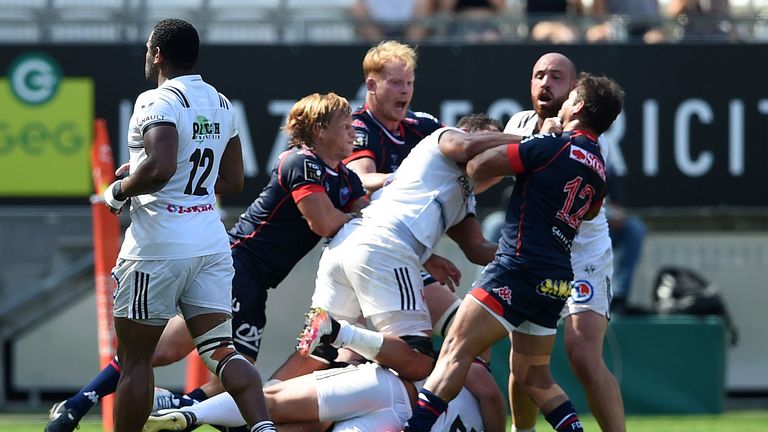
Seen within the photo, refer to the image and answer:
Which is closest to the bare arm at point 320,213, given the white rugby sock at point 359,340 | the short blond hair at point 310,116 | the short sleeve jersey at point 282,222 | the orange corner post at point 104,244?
the short sleeve jersey at point 282,222

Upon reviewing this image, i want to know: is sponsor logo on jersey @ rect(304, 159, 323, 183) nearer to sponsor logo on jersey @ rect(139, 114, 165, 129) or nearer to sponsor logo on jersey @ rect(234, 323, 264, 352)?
sponsor logo on jersey @ rect(234, 323, 264, 352)

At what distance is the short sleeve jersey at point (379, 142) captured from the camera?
A: 7.77 metres

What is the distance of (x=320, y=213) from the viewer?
7086mm

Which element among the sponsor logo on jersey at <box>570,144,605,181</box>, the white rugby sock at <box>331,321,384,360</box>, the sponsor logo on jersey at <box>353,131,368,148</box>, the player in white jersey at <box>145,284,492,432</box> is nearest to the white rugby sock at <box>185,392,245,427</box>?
the player in white jersey at <box>145,284,492,432</box>

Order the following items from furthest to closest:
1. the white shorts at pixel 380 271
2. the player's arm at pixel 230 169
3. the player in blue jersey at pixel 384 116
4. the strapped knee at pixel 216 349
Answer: the player in blue jersey at pixel 384 116 → the white shorts at pixel 380 271 → the player's arm at pixel 230 169 → the strapped knee at pixel 216 349

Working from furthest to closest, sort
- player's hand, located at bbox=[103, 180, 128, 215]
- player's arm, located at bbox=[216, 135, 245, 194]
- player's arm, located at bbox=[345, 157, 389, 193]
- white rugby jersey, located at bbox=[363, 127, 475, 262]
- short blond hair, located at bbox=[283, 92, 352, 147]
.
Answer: player's arm, located at bbox=[345, 157, 389, 193], short blond hair, located at bbox=[283, 92, 352, 147], white rugby jersey, located at bbox=[363, 127, 475, 262], player's arm, located at bbox=[216, 135, 245, 194], player's hand, located at bbox=[103, 180, 128, 215]

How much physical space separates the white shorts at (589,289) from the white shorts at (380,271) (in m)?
0.78

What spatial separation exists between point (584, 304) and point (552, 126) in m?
0.98

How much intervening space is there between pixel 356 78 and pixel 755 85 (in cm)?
349

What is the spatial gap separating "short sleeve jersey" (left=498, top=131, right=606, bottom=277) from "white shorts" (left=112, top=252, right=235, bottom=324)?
1435 millimetres

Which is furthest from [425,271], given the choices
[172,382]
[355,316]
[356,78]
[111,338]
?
[172,382]

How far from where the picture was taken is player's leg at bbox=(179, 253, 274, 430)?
20.4 feet

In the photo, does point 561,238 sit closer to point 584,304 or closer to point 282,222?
point 584,304

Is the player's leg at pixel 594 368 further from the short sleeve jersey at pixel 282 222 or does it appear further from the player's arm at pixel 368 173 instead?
the short sleeve jersey at pixel 282 222
